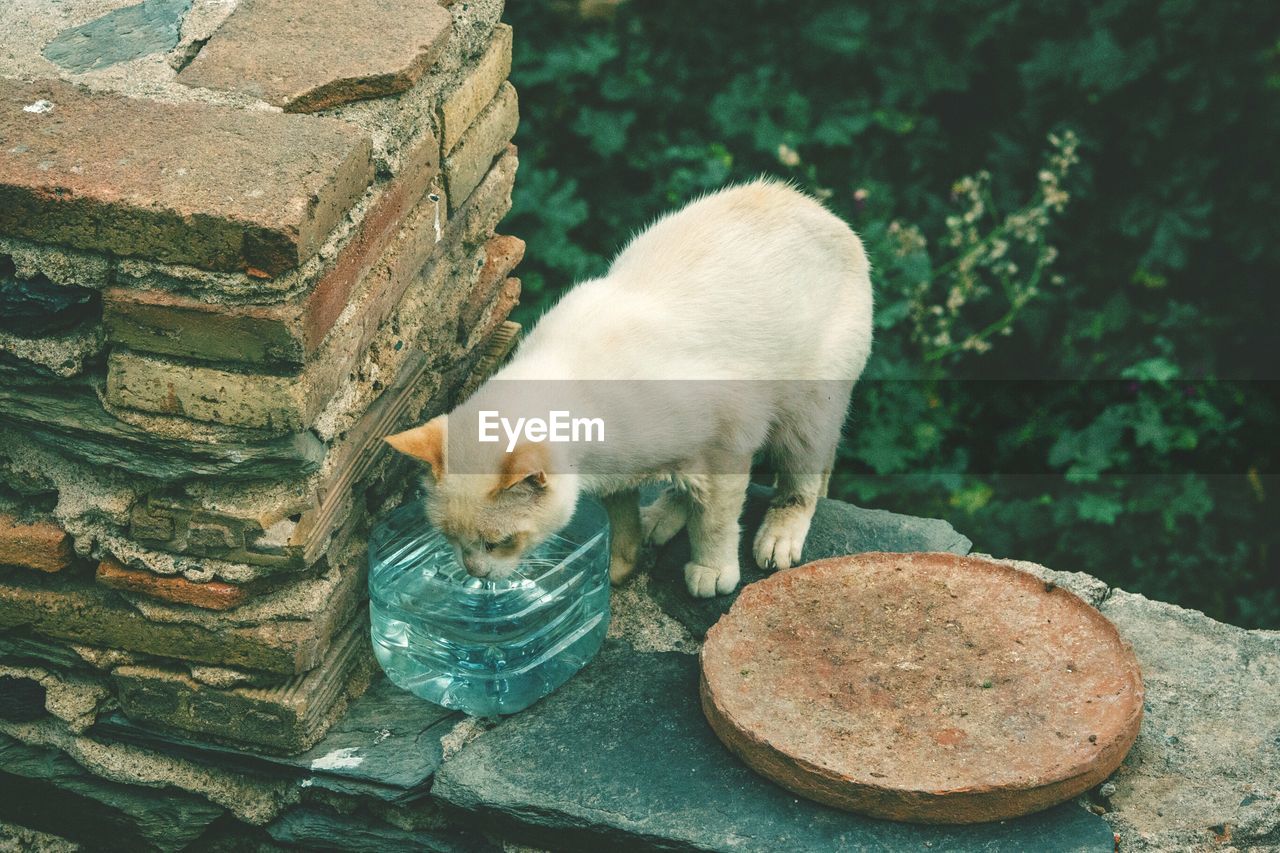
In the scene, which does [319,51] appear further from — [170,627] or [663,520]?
[663,520]

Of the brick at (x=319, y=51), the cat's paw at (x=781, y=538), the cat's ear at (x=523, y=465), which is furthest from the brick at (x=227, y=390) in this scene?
the cat's paw at (x=781, y=538)

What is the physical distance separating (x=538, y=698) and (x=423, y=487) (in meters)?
0.48

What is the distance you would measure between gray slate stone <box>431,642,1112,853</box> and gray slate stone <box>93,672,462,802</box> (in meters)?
0.09

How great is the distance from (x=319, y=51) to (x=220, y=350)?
69 cm

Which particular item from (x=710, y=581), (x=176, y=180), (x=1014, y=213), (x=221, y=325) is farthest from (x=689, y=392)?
(x=1014, y=213)

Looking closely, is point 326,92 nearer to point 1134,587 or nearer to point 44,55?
point 44,55

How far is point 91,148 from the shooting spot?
91.0 inches

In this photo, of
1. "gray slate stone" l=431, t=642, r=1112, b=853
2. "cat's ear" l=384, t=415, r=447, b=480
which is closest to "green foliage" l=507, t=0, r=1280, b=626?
"cat's ear" l=384, t=415, r=447, b=480

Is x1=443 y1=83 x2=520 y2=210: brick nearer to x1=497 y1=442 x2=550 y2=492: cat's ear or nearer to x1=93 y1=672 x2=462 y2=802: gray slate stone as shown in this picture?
x1=497 y1=442 x2=550 y2=492: cat's ear

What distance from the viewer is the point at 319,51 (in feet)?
8.66

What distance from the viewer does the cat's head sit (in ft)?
8.41

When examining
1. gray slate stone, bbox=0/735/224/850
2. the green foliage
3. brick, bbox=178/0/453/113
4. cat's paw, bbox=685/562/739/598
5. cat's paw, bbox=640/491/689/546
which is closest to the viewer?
brick, bbox=178/0/453/113

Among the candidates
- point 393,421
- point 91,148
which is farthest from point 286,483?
point 91,148

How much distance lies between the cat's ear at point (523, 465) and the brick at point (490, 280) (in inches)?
26.3
